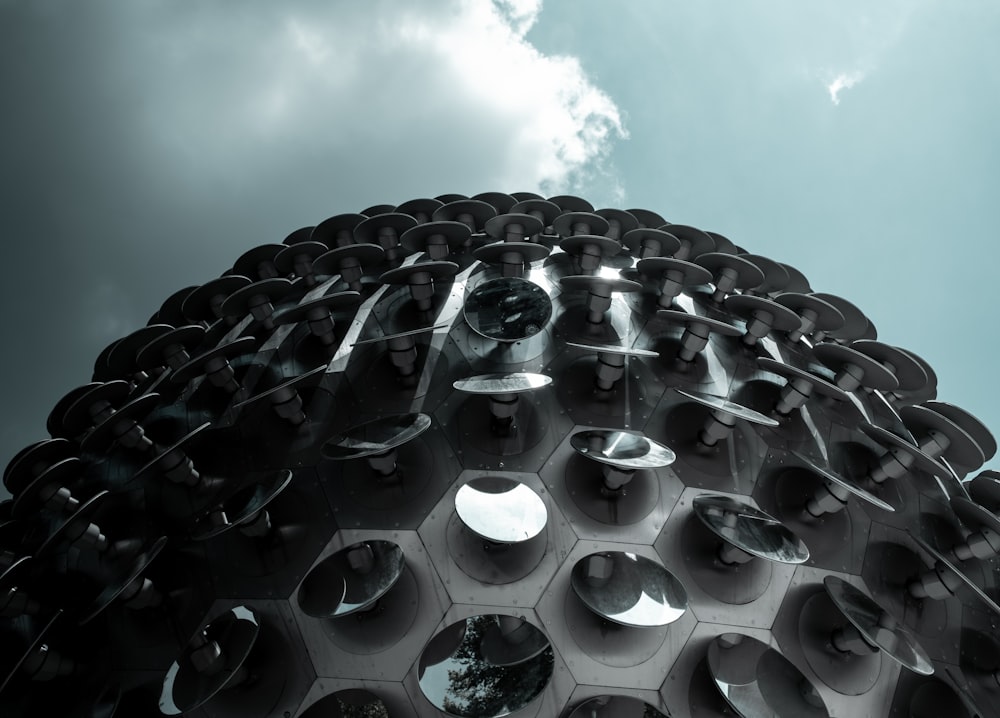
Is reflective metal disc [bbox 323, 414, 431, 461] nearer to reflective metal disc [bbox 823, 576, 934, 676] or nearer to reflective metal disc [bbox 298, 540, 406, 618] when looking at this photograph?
reflective metal disc [bbox 298, 540, 406, 618]

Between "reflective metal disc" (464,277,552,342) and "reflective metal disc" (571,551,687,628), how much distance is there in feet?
9.43

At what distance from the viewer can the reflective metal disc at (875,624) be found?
5.76 meters

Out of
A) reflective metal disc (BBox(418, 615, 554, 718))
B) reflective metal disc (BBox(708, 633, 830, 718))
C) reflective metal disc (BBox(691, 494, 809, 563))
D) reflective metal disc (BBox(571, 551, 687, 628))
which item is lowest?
reflective metal disc (BBox(418, 615, 554, 718))

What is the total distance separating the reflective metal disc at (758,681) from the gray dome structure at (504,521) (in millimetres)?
27

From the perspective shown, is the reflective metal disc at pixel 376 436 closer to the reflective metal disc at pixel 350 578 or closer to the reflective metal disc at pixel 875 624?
the reflective metal disc at pixel 350 578

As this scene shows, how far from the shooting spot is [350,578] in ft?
19.8

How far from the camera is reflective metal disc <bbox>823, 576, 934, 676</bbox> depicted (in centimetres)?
576

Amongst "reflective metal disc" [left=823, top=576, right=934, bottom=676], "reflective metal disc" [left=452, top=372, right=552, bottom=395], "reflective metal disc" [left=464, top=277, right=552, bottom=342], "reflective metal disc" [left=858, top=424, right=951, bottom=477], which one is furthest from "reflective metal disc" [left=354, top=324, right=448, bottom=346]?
"reflective metal disc" [left=858, top=424, right=951, bottom=477]

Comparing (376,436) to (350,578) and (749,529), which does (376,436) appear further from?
(749,529)

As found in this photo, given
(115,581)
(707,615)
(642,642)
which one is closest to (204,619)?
(115,581)

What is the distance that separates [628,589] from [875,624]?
8.69 feet

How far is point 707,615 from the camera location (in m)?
6.12

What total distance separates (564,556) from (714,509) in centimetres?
175

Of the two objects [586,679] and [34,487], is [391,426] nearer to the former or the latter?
[586,679]
